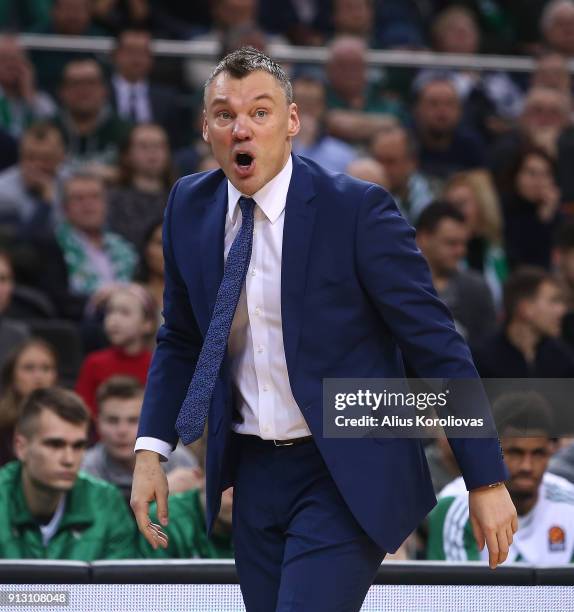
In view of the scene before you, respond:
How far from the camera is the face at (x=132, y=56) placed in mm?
8719

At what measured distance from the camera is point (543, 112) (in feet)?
29.4

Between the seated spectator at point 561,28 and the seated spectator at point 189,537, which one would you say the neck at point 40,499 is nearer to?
the seated spectator at point 189,537

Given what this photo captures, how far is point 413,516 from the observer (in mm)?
2762

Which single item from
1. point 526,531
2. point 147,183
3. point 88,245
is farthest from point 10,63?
point 526,531

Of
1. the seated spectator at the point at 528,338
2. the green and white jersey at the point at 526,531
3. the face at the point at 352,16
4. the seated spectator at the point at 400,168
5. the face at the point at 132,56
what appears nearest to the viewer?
the green and white jersey at the point at 526,531

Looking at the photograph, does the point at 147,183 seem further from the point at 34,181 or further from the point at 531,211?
the point at 531,211

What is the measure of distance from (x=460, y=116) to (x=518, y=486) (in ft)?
15.3

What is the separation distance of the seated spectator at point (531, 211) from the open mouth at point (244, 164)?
5.45 meters

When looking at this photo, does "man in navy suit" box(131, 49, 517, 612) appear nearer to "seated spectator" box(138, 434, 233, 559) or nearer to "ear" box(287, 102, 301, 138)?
"ear" box(287, 102, 301, 138)

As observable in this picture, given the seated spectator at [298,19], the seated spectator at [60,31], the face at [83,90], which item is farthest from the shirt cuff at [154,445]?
the seated spectator at [298,19]

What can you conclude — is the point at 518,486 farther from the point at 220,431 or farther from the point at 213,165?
the point at 213,165

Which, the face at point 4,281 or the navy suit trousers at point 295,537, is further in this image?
the face at point 4,281

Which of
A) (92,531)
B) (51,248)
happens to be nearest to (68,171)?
(51,248)

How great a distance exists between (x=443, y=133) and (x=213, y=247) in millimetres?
6175
